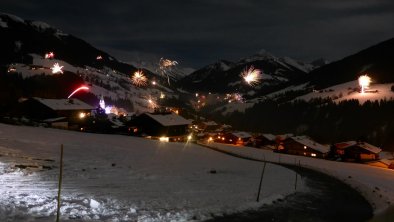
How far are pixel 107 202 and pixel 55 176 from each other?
8.80 m

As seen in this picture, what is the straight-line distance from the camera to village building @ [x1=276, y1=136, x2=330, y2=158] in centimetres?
11600

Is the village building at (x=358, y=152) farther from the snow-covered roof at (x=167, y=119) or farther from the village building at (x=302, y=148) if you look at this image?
the snow-covered roof at (x=167, y=119)

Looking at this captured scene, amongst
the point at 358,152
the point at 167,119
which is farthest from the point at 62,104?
the point at 358,152

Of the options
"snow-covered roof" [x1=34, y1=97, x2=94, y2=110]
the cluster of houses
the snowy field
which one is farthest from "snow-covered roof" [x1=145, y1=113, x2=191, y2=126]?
the snowy field

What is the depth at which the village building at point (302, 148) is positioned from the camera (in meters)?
116

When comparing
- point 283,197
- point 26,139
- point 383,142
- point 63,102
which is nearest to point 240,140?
point 383,142

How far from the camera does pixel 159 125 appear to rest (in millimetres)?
102625

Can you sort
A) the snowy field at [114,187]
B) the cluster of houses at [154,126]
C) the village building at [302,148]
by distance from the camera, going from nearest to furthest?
the snowy field at [114,187] < the cluster of houses at [154,126] < the village building at [302,148]

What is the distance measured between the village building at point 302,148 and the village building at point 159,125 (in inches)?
1297

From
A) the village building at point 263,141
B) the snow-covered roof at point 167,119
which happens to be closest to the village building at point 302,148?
the village building at point 263,141

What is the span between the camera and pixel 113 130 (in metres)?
99.5

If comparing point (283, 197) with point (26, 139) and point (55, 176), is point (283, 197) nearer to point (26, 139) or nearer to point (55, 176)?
point (55, 176)

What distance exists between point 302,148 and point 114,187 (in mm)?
96000

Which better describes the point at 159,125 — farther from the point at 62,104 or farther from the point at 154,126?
the point at 62,104
